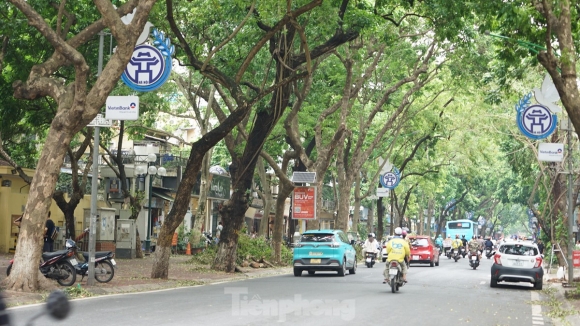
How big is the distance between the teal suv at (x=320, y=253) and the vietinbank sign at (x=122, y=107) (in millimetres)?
10518

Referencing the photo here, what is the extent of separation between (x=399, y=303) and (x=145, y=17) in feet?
25.5

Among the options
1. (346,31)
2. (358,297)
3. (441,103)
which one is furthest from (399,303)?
(441,103)

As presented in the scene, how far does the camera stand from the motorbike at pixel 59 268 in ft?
59.2

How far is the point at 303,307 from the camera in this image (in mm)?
14695

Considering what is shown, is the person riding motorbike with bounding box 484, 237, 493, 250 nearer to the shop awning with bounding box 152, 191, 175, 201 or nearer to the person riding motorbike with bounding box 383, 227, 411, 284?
the shop awning with bounding box 152, 191, 175, 201

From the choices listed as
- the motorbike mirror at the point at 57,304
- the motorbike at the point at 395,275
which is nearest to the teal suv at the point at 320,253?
the motorbike at the point at 395,275

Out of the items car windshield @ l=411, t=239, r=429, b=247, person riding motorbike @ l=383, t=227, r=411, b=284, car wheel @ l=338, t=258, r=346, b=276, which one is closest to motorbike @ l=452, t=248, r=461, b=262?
car windshield @ l=411, t=239, r=429, b=247

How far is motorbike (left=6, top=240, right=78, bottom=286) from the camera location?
18031 mm

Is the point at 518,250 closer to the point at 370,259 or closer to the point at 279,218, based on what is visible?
the point at 279,218

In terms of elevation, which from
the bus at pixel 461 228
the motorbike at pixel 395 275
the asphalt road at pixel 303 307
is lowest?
the asphalt road at pixel 303 307

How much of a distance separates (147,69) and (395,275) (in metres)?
7.58

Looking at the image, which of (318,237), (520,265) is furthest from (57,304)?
(318,237)

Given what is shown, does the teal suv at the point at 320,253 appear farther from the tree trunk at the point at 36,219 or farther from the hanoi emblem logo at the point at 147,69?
the tree trunk at the point at 36,219

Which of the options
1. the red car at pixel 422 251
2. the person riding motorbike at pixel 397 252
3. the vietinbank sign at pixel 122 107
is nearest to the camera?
the vietinbank sign at pixel 122 107
